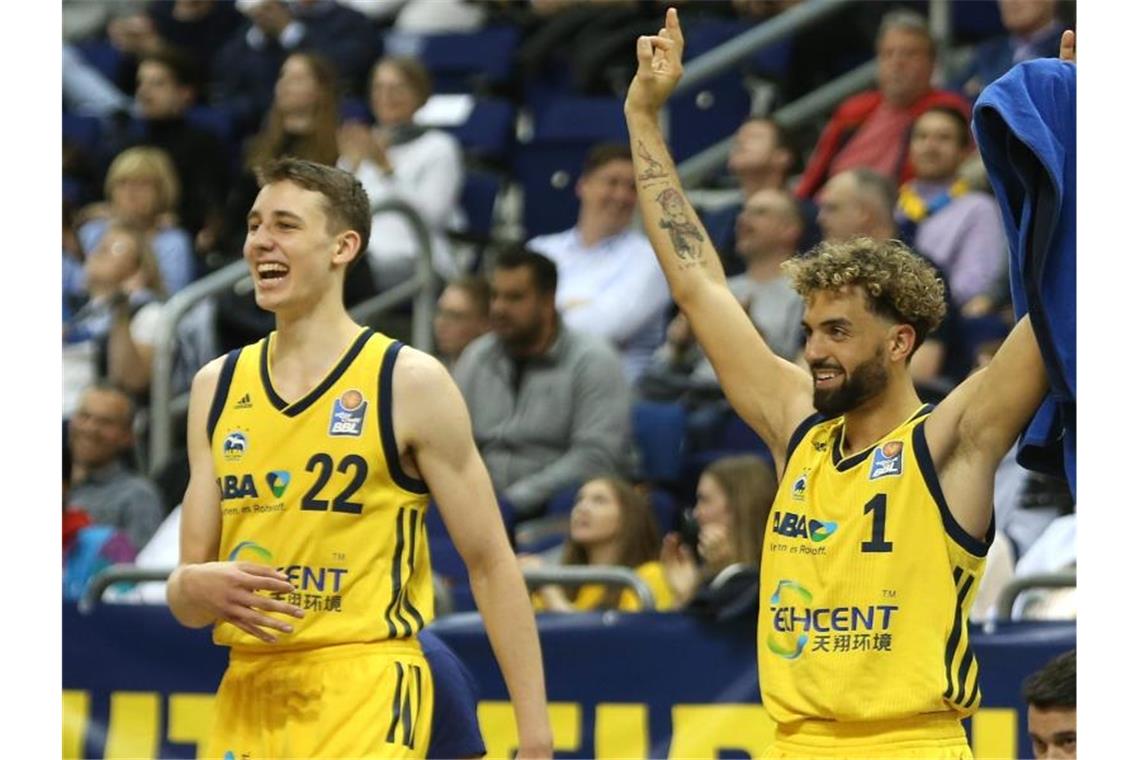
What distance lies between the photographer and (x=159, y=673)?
784 centimetres

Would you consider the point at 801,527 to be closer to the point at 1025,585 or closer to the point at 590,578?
the point at 1025,585

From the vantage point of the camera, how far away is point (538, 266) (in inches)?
371

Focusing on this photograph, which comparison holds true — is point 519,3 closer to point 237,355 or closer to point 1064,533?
point 1064,533

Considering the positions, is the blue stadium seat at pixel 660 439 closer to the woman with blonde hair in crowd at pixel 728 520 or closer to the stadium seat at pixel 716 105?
the woman with blonde hair in crowd at pixel 728 520

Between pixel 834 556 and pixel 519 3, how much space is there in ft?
31.1

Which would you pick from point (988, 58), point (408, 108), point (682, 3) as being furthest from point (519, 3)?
point (988, 58)

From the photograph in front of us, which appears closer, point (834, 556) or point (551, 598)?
point (834, 556)

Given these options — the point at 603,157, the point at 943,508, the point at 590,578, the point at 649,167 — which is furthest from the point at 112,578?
the point at 943,508

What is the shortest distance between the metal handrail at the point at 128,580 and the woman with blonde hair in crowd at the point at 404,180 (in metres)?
3.38

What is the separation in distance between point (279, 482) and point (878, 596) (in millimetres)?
1428

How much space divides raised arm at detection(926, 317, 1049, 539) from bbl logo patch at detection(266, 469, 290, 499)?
4.92 ft

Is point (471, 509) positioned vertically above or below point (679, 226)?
below

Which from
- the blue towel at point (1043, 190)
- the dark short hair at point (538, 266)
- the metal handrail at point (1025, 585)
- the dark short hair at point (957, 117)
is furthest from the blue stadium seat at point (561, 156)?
the blue towel at point (1043, 190)
